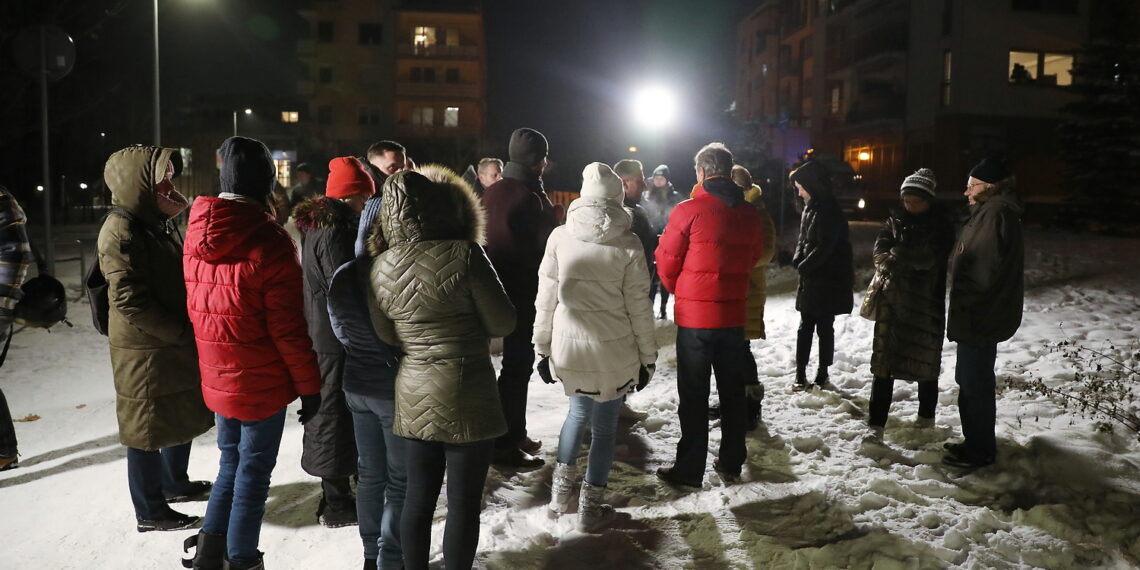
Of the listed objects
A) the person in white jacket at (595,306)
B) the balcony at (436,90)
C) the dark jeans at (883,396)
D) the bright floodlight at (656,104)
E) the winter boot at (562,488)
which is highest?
the balcony at (436,90)

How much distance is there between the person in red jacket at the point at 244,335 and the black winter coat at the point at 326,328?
40 cm

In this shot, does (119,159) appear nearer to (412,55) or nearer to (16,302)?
(16,302)

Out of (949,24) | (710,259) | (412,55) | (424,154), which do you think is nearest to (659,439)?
(710,259)

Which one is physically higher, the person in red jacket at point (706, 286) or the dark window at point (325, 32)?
the dark window at point (325, 32)

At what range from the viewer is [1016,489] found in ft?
17.4

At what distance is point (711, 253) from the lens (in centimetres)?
517

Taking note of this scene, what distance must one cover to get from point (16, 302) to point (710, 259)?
14.9 ft

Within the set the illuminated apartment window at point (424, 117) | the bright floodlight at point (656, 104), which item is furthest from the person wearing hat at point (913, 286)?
the illuminated apartment window at point (424, 117)

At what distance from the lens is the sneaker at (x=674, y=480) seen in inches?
214

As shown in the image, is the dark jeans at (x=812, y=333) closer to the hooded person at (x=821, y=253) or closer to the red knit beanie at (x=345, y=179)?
the hooded person at (x=821, y=253)

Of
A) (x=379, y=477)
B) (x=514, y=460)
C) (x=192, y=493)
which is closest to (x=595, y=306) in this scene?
(x=379, y=477)

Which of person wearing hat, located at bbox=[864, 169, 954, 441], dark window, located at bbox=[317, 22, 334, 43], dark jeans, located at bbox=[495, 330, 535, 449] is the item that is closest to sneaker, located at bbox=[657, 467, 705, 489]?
dark jeans, located at bbox=[495, 330, 535, 449]

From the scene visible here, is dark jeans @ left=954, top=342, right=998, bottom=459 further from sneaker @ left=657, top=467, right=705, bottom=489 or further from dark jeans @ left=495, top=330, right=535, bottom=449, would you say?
dark jeans @ left=495, top=330, right=535, bottom=449

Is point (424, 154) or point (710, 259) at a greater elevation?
point (424, 154)
